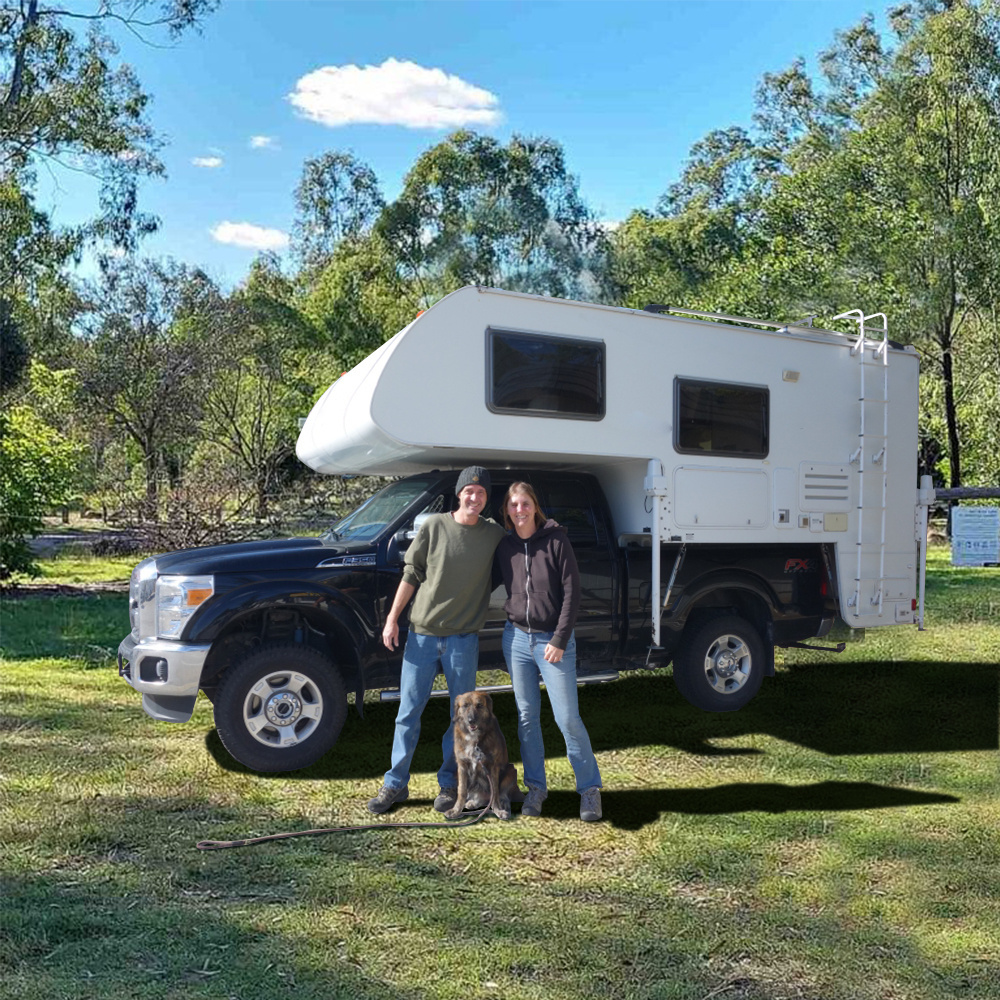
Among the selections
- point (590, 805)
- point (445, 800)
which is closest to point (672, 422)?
point (590, 805)

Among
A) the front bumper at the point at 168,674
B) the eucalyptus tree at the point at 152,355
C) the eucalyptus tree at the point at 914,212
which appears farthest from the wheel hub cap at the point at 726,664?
the eucalyptus tree at the point at 152,355

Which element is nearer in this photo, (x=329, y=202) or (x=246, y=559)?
(x=246, y=559)

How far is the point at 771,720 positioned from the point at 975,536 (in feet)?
29.7

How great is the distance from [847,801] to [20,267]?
23.2m

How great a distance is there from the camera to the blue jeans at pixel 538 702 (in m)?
5.52

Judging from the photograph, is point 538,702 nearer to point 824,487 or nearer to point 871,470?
point 824,487

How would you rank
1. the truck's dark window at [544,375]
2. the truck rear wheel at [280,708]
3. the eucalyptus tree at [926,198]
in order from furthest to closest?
1. the eucalyptus tree at [926,198]
2. the truck's dark window at [544,375]
3. the truck rear wheel at [280,708]

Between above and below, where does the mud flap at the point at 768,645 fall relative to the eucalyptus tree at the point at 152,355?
below

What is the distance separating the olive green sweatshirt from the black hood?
116 cm

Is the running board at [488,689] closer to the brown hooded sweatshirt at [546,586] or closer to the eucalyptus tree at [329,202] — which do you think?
the brown hooded sweatshirt at [546,586]

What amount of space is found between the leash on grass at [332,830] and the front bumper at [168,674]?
1375 millimetres

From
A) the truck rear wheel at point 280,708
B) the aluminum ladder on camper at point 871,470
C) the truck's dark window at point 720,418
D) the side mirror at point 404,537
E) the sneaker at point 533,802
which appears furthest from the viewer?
the aluminum ladder on camper at point 871,470

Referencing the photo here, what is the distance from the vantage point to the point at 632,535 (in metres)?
7.74

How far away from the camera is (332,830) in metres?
5.29
